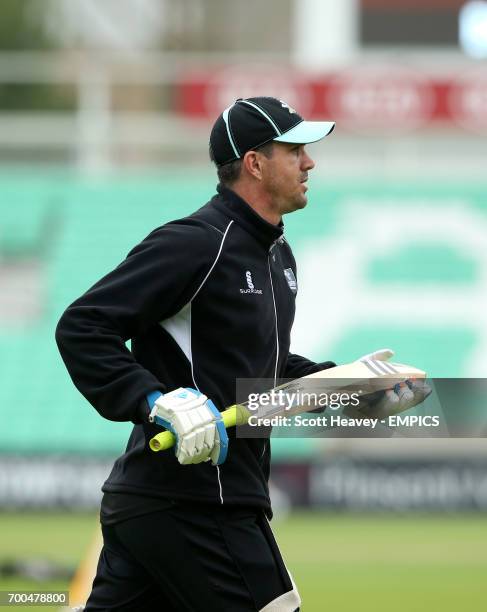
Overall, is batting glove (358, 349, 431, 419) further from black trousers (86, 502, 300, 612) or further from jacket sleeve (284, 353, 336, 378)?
black trousers (86, 502, 300, 612)

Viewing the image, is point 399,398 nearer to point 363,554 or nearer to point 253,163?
point 253,163

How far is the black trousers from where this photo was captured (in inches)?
176

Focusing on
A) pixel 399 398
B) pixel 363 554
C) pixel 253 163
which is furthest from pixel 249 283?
pixel 363 554

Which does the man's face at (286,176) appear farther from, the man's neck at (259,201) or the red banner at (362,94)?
the red banner at (362,94)

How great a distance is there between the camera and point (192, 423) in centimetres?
415

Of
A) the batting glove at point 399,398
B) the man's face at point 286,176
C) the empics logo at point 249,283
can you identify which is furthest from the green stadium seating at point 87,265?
the empics logo at point 249,283

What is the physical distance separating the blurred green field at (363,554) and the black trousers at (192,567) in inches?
178

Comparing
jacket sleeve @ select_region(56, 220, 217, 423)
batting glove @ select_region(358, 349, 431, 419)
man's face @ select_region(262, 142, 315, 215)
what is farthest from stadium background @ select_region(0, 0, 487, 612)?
jacket sleeve @ select_region(56, 220, 217, 423)

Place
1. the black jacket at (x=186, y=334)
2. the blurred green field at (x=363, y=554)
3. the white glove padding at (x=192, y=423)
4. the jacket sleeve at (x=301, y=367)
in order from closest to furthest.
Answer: the white glove padding at (x=192, y=423) → the black jacket at (x=186, y=334) → the jacket sleeve at (x=301, y=367) → the blurred green field at (x=363, y=554)

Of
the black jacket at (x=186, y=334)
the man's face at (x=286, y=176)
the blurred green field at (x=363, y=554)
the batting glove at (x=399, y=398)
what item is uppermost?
the man's face at (x=286, y=176)

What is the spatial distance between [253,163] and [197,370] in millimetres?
777

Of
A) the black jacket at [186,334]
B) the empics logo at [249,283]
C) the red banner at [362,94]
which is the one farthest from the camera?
the red banner at [362,94]

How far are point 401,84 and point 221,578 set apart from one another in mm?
17071

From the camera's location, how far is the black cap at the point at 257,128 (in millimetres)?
4789
